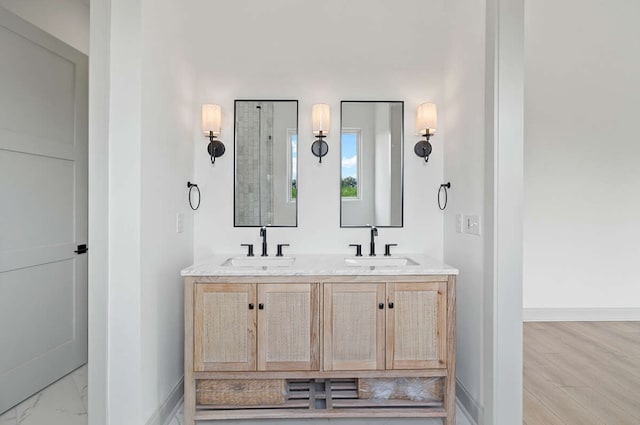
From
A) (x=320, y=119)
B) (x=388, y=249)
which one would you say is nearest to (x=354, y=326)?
(x=388, y=249)

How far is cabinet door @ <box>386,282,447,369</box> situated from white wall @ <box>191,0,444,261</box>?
656 mm

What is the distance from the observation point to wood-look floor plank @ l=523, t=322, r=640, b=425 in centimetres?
196

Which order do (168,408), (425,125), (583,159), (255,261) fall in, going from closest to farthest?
1. (168,408)
2. (255,261)
3. (425,125)
4. (583,159)

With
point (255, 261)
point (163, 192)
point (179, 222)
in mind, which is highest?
point (163, 192)

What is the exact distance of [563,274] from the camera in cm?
337

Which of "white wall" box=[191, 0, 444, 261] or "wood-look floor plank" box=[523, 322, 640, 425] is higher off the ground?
"white wall" box=[191, 0, 444, 261]

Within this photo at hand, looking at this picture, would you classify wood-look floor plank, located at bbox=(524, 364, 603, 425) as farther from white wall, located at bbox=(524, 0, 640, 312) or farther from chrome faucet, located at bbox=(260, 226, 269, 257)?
chrome faucet, located at bbox=(260, 226, 269, 257)

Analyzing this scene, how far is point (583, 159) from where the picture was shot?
3.38 meters

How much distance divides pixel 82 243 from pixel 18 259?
1.54ft

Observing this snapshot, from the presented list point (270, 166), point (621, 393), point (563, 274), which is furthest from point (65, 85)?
point (563, 274)

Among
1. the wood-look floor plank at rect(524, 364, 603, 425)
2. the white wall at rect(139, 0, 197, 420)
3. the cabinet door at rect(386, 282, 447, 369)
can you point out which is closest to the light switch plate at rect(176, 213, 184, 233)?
the white wall at rect(139, 0, 197, 420)

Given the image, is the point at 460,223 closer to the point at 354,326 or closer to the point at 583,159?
the point at 354,326

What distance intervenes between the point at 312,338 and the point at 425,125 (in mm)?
1630

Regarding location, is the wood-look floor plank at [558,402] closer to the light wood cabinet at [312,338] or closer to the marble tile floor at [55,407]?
the light wood cabinet at [312,338]
